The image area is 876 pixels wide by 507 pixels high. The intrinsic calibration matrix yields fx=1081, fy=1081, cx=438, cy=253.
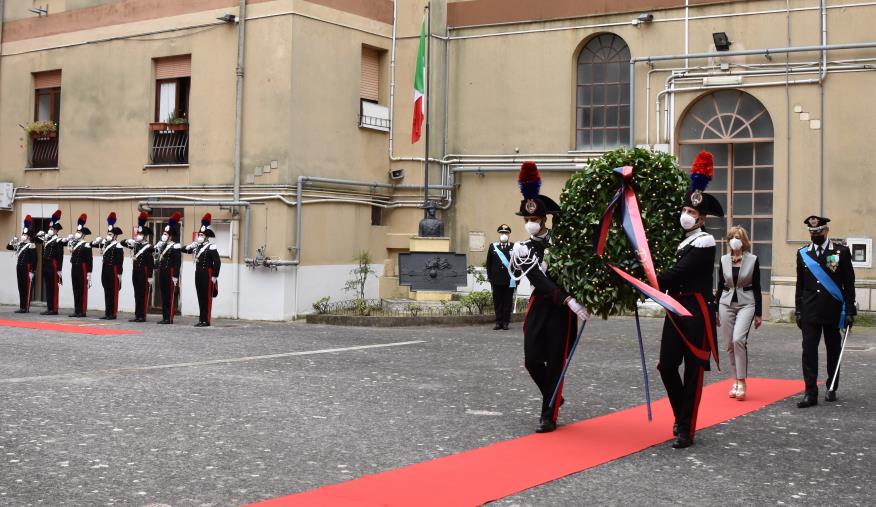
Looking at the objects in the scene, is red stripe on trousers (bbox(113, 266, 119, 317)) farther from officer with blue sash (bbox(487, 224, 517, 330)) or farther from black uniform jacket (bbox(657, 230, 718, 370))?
black uniform jacket (bbox(657, 230, 718, 370))

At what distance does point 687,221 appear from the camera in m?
8.31

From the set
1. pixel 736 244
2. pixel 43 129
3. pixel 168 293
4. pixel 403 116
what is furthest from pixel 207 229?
pixel 736 244

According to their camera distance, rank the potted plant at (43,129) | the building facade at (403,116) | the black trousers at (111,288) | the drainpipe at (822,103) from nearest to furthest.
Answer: the drainpipe at (822,103) → the building facade at (403,116) → the black trousers at (111,288) → the potted plant at (43,129)

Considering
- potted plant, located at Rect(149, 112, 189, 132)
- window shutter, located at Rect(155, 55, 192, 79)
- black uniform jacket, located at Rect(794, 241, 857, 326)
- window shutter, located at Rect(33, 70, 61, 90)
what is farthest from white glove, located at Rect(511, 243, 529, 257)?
window shutter, located at Rect(33, 70, 61, 90)

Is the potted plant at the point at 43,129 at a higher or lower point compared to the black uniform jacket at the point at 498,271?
higher

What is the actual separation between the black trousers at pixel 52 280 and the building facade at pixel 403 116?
6.24ft

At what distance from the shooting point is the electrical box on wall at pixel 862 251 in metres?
18.9

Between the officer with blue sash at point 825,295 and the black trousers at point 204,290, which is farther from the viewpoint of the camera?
the black trousers at point 204,290

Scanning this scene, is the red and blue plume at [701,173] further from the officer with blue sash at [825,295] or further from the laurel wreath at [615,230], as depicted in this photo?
the officer with blue sash at [825,295]

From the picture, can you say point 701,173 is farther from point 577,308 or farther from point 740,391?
point 740,391

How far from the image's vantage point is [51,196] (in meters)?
24.5

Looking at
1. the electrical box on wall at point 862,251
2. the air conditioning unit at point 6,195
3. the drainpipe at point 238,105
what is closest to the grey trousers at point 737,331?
the electrical box on wall at point 862,251

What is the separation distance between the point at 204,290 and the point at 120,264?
2863mm

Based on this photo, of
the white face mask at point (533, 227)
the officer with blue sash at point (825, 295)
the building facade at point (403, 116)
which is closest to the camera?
the white face mask at point (533, 227)
